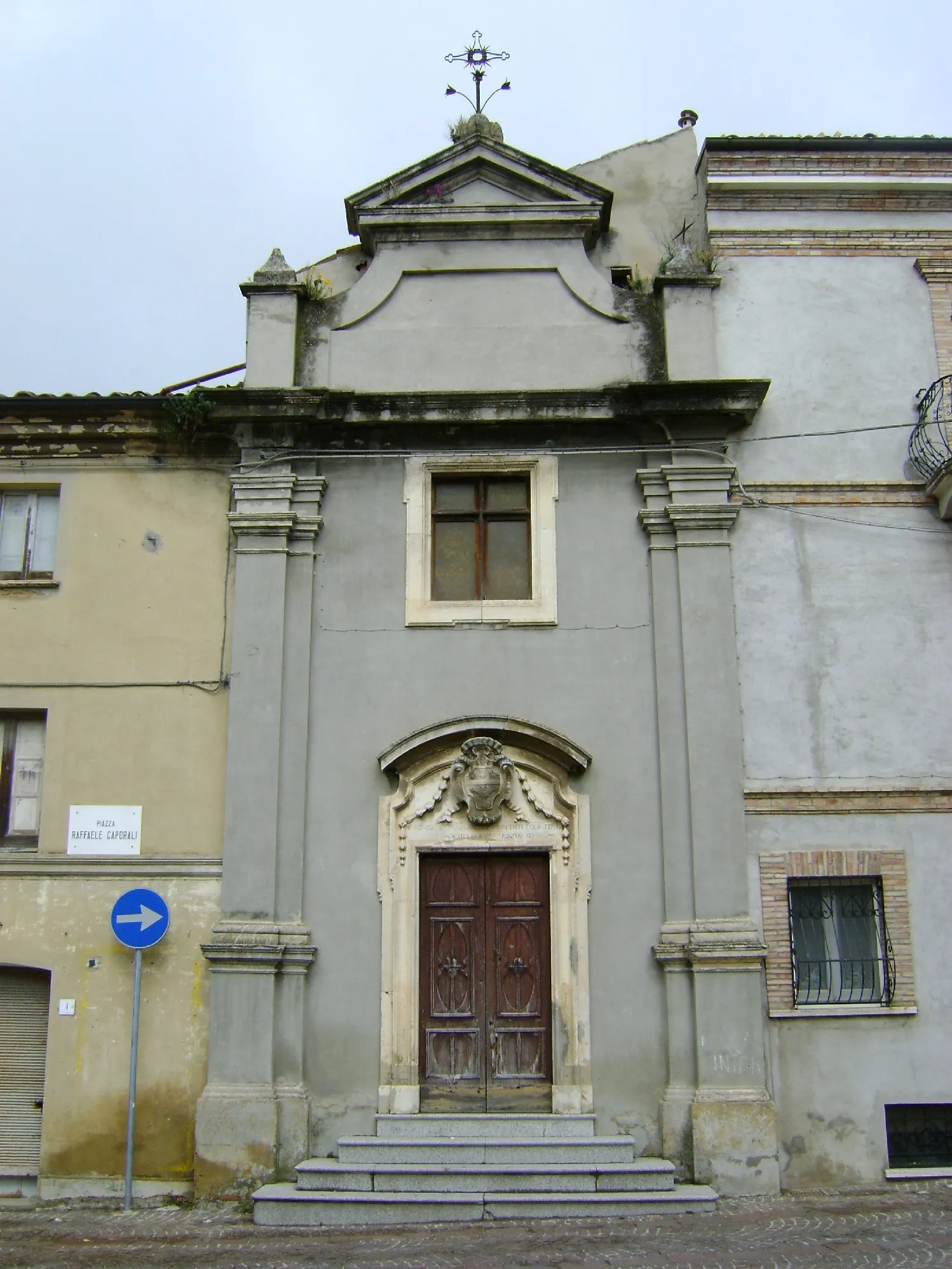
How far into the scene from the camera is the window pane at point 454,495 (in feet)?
38.7

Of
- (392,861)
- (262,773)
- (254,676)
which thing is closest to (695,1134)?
(392,861)

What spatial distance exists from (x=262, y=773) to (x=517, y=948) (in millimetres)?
2771

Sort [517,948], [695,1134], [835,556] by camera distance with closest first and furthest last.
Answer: [695,1134] < [517,948] < [835,556]

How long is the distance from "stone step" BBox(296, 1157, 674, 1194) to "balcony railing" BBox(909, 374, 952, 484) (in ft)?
22.2

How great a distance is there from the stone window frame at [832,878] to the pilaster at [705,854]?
238 millimetres

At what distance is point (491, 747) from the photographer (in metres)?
10.9

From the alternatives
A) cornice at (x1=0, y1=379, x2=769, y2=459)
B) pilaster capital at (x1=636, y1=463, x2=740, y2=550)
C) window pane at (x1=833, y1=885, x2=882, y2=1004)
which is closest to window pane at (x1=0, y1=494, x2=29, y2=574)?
cornice at (x1=0, y1=379, x2=769, y2=459)

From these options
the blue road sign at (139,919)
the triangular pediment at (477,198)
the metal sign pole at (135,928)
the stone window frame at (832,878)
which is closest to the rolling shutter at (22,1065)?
the metal sign pole at (135,928)

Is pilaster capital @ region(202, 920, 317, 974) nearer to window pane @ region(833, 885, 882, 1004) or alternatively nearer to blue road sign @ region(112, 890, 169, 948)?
blue road sign @ region(112, 890, 169, 948)

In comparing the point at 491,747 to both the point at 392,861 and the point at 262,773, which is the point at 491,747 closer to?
the point at 392,861

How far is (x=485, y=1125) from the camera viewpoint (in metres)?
10.1

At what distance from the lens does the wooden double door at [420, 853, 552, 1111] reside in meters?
10.5

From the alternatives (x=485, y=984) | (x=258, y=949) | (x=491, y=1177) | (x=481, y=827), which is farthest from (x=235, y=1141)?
(x=481, y=827)

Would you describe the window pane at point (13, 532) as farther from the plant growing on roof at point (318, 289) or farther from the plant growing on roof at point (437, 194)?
the plant growing on roof at point (437, 194)
